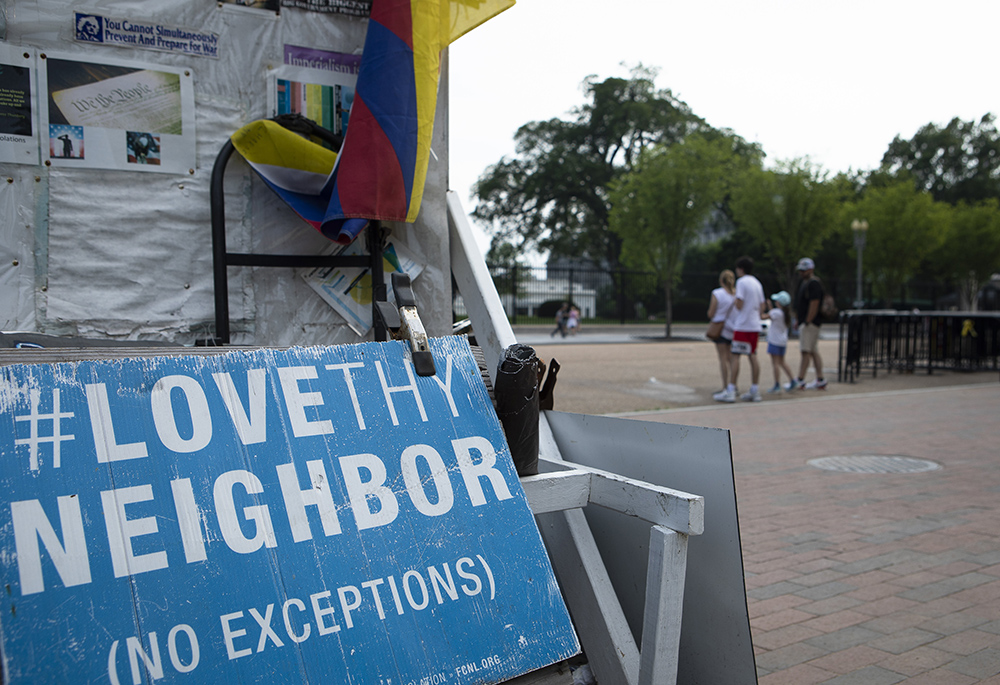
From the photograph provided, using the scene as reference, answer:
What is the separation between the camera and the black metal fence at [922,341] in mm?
13484

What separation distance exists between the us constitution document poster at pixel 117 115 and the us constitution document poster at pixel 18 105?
32 millimetres

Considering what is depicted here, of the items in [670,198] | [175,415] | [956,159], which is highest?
[956,159]

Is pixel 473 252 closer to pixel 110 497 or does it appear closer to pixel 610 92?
pixel 110 497

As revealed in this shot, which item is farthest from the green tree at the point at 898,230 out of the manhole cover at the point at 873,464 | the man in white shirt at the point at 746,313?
the manhole cover at the point at 873,464

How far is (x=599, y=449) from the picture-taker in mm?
2244

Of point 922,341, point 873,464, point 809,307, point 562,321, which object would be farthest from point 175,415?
point 562,321

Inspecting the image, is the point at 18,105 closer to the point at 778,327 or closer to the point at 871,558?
the point at 871,558

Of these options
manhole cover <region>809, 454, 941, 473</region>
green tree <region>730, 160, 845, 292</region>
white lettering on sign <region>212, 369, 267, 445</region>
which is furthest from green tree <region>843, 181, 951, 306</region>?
white lettering on sign <region>212, 369, 267, 445</region>

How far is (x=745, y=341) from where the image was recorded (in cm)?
946

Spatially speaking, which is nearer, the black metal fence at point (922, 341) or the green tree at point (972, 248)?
the black metal fence at point (922, 341)

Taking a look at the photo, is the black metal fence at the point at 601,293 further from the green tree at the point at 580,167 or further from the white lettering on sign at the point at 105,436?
the white lettering on sign at the point at 105,436

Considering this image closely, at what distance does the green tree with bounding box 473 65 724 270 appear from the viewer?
52719 millimetres

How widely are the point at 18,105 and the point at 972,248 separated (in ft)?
166

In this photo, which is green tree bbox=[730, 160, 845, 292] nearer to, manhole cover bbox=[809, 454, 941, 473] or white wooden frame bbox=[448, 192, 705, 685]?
manhole cover bbox=[809, 454, 941, 473]
